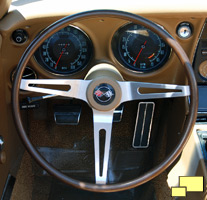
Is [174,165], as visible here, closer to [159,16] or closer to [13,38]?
[159,16]

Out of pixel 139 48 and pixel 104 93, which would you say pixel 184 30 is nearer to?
pixel 139 48

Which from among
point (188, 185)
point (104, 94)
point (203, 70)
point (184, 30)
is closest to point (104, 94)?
point (104, 94)

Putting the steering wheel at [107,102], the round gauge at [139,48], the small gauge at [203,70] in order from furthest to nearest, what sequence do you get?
1. the small gauge at [203,70]
2. the round gauge at [139,48]
3. the steering wheel at [107,102]

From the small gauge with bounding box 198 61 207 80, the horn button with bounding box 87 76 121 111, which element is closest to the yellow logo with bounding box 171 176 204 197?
the small gauge with bounding box 198 61 207 80

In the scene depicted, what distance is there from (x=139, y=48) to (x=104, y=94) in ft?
1.22

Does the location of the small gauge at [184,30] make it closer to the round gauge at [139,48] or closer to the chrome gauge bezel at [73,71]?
the round gauge at [139,48]

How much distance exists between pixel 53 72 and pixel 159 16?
0.56 meters

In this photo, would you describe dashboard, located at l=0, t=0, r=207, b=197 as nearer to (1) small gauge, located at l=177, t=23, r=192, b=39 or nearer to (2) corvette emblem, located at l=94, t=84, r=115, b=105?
(1) small gauge, located at l=177, t=23, r=192, b=39

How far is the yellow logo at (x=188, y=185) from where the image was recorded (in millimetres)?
1641

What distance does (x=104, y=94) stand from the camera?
1.35 metres

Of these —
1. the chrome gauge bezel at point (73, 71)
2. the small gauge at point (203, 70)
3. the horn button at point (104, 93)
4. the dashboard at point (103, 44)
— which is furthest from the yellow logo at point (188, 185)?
the chrome gauge bezel at point (73, 71)

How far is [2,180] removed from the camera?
1.66 m

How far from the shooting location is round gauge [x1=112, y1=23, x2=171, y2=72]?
5.11 feet

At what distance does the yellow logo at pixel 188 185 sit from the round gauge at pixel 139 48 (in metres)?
0.56
